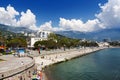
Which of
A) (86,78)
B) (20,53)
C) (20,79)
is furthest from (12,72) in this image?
Result: (20,53)

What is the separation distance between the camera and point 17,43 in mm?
154750

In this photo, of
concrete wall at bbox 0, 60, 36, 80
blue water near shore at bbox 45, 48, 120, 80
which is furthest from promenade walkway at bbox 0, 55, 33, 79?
blue water near shore at bbox 45, 48, 120, 80

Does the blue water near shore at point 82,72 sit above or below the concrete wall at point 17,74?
below

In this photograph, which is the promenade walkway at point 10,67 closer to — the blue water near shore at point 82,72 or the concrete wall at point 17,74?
the concrete wall at point 17,74

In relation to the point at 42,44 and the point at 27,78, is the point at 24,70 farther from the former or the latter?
the point at 42,44

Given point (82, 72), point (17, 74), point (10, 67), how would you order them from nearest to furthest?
point (17, 74) < point (10, 67) < point (82, 72)

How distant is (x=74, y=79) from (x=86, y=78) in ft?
13.1

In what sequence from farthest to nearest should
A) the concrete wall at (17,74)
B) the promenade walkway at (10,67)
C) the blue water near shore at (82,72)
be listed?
the blue water near shore at (82,72), the promenade walkway at (10,67), the concrete wall at (17,74)

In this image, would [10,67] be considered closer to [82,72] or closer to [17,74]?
[17,74]

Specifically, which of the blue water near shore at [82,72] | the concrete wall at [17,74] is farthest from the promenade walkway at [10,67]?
the blue water near shore at [82,72]

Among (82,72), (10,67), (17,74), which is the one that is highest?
(10,67)

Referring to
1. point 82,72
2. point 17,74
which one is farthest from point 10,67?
point 82,72

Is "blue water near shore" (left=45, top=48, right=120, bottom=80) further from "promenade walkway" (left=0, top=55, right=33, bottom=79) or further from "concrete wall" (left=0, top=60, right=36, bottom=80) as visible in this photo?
"concrete wall" (left=0, top=60, right=36, bottom=80)

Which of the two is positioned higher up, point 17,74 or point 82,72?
point 17,74
